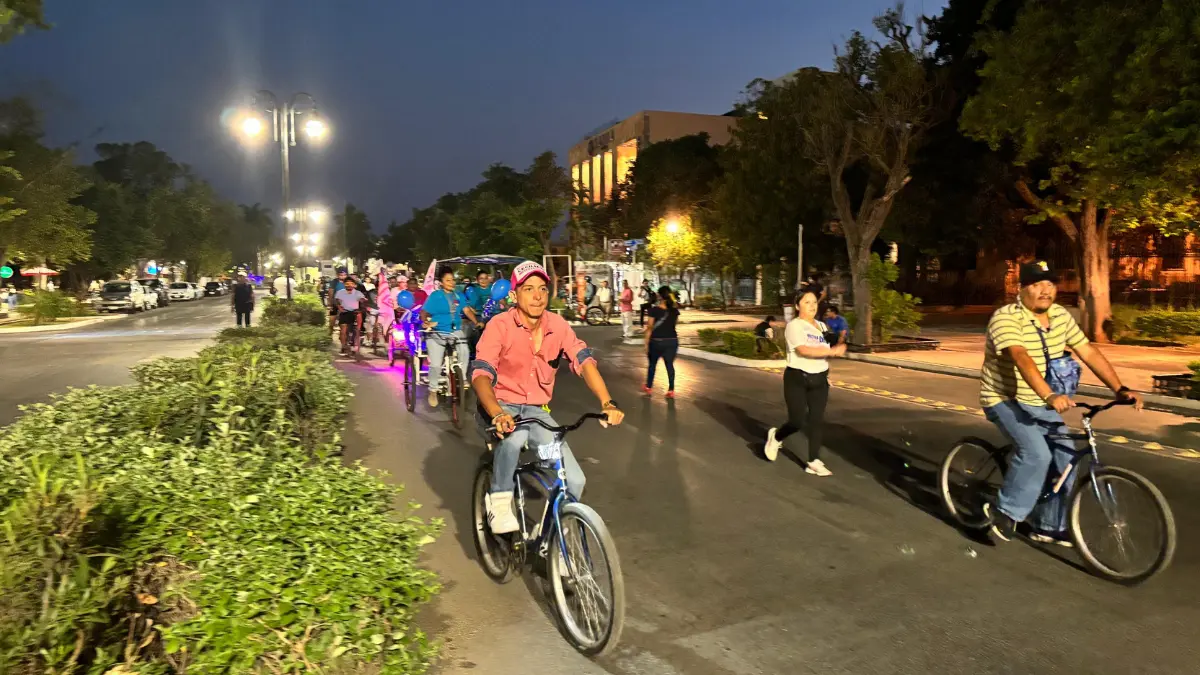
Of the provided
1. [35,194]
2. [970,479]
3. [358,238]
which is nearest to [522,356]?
[970,479]

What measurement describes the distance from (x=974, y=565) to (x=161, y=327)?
32.2 meters

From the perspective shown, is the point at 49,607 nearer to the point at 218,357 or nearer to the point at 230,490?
the point at 230,490

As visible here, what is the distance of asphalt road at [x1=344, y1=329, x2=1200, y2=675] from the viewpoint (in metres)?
4.11

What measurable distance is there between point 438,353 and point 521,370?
6.50 m

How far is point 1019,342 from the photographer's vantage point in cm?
524

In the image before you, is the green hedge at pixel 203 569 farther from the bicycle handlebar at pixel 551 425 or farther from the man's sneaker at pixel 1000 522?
the man's sneaker at pixel 1000 522

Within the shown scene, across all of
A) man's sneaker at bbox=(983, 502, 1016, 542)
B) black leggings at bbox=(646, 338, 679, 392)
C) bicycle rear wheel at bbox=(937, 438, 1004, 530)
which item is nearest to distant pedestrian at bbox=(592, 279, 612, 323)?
black leggings at bbox=(646, 338, 679, 392)

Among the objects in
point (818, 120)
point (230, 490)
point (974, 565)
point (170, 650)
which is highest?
point (818, 120)

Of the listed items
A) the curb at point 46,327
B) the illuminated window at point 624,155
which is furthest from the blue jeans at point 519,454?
the illuminated window at point 624,155

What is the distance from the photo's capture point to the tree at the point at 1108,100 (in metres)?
12.8

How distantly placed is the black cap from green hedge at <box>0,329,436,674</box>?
3919 millimetres

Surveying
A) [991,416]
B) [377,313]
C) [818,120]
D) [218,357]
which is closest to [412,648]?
[991,416]

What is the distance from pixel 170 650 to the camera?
2.80 metres

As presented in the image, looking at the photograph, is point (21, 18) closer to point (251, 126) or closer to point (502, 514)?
point (251, 126)
